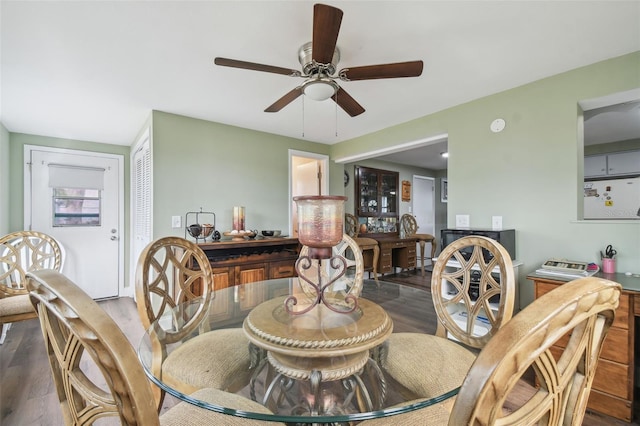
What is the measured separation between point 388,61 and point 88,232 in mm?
4545

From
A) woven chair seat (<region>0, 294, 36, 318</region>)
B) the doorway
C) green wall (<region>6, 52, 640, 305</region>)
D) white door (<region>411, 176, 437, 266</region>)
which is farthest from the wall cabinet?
woven chair seat (<region>0, 294, 36, 318</region>)

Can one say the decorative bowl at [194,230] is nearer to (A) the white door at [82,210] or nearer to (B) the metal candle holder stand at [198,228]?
(B) the metal candle holder stand at [198,228]

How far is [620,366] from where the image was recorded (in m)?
1.64

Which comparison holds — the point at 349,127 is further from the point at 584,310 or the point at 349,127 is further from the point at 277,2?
the point at 584,310

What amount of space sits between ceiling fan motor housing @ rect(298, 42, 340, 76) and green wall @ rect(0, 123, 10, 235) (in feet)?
12.5

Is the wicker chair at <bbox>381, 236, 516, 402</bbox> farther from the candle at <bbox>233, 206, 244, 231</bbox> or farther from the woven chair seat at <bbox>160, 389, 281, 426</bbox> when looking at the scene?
the candle at <bbox>233, 206, 244, 231</bbox>

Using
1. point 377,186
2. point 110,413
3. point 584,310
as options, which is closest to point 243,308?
point 110,413

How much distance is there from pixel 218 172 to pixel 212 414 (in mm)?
2873

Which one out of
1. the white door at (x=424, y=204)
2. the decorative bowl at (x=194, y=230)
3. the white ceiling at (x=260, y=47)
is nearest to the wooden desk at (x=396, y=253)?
the white door at (x=424, y=204)

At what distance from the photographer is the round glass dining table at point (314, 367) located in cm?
87

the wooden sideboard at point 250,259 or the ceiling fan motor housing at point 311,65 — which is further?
the wooden sideboard at point 250,259

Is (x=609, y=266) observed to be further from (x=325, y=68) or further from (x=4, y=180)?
(x=4, y=180)

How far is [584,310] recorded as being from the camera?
461mm

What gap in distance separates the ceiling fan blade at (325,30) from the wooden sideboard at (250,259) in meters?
2.17
